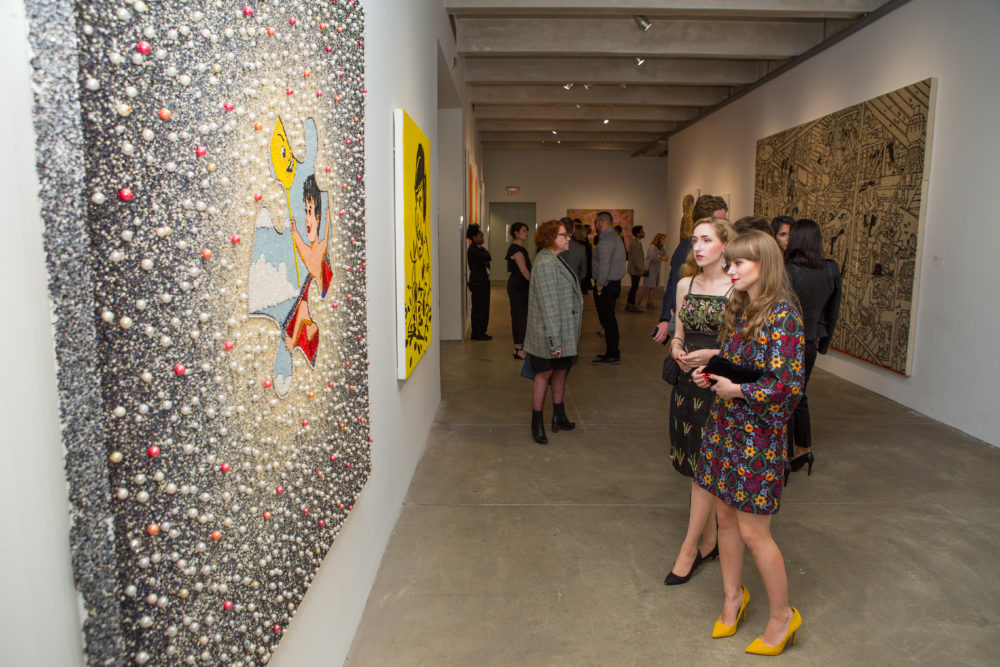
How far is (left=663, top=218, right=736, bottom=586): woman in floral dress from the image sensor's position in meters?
2.96

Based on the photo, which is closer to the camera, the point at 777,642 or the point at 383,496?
the point at 777,642

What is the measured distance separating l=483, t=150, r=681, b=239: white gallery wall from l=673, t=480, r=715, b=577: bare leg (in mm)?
16446

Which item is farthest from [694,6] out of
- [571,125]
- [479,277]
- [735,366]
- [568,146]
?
[568,146]

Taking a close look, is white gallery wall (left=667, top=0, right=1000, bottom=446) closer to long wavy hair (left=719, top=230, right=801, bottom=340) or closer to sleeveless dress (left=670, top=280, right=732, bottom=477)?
sleeveless dress (left=670, top=280, right=732, bottom=477)

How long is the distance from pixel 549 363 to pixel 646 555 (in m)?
1.81

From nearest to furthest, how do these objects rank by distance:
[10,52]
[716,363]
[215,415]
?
[10,52] < [215,415] < [716,363]

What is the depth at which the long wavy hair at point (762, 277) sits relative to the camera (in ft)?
7.79

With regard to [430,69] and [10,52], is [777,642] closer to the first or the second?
[10,52]

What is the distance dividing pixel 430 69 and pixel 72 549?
4833 mm

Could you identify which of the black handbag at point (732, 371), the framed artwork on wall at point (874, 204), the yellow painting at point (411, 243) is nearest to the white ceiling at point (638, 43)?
the framed artwork on wall at point (874, 204)

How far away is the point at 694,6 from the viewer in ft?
22.1

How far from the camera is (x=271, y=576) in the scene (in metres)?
1.55

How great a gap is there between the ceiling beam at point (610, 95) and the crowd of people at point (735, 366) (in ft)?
22.7

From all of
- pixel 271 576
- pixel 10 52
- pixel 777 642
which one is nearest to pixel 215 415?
pixel 271 576
